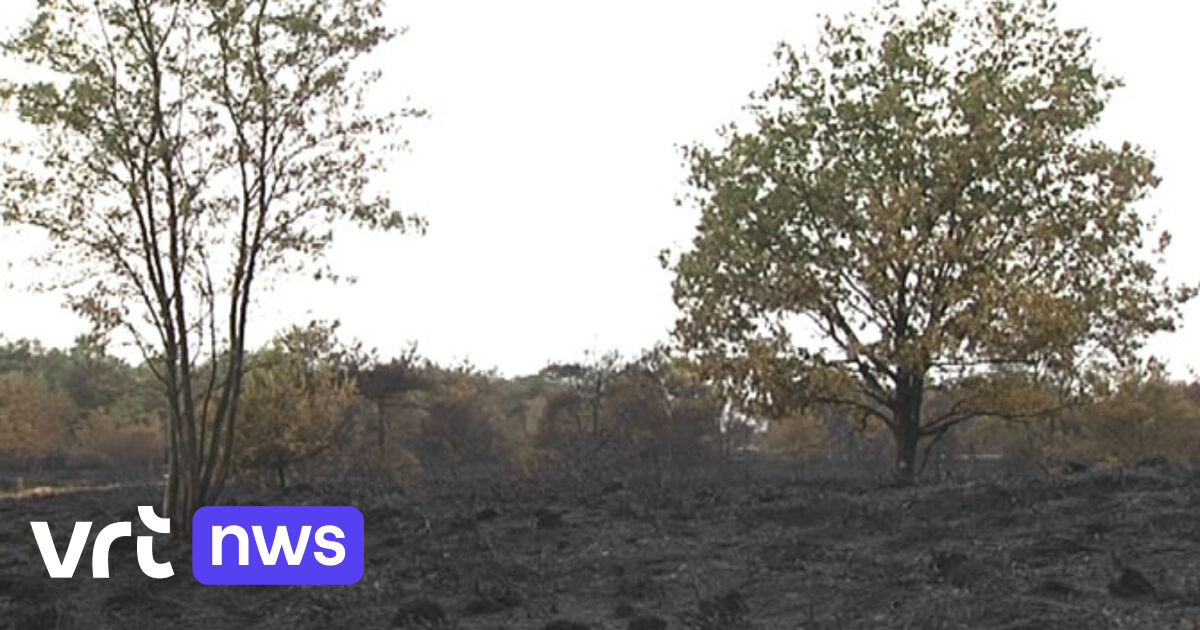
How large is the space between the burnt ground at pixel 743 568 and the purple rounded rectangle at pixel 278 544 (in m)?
0.34

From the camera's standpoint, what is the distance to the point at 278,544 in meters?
16.8

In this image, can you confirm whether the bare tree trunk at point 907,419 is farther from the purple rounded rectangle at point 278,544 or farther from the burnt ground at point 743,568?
the purple rounded rectangle at point 278,544

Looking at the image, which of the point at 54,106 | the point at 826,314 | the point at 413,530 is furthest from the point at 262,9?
the point at 826,314

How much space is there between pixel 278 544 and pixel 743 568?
6578mm

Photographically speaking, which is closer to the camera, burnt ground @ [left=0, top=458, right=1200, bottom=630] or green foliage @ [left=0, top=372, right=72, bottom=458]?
burnt ground @ [left=0, top=458, right=1200, bottom=630]

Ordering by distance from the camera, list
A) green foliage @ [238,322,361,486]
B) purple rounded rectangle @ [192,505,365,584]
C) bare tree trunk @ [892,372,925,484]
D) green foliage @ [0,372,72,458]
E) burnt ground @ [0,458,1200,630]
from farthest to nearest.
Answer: green foliage @ [0,372,72,458]
green foliage @ [238,322,361,486]
bare tree trunk @ [892,372,925,484]
purple rounded rectangle @ [192,505,365,584]
burnt ground @ [0,458,1200,630]

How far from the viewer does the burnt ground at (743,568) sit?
11.1m

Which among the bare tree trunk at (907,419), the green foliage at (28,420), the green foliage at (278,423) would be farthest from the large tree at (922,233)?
the green foliage at (28,420)

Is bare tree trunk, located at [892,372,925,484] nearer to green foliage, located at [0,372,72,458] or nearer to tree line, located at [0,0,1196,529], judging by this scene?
tree line, located at [0,0,1196,529]

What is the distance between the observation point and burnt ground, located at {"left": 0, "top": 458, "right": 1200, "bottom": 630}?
11.1 metres

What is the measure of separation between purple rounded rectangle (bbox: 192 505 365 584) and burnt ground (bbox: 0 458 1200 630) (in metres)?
0.34

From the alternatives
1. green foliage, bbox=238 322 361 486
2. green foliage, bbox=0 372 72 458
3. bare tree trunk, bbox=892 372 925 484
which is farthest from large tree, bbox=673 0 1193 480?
green foliage, bbox=0 372 72 458

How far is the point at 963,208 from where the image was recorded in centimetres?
2156

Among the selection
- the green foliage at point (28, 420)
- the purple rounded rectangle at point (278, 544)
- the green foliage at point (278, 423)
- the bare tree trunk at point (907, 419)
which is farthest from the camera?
the green foliage at point (28, 420)
